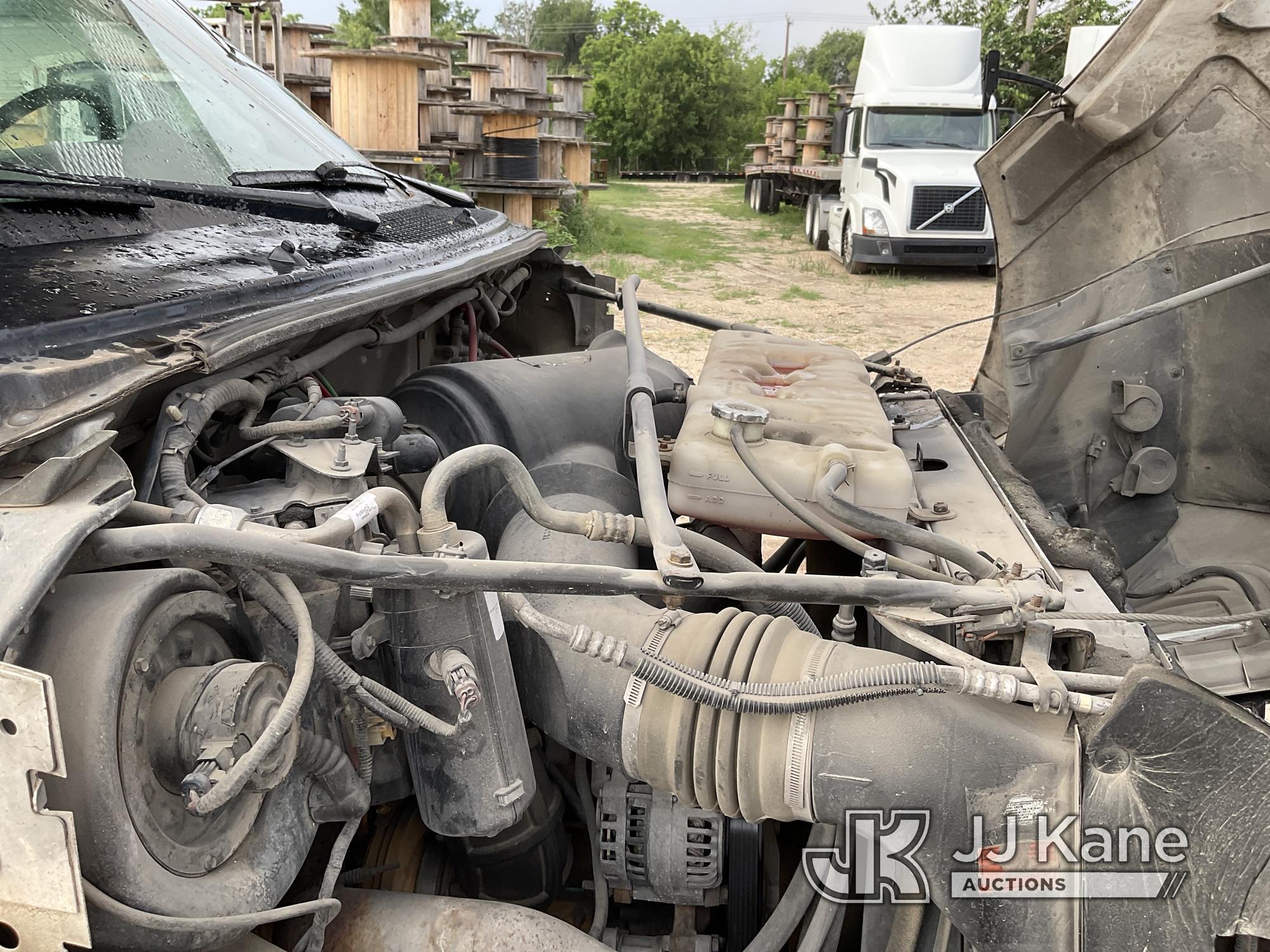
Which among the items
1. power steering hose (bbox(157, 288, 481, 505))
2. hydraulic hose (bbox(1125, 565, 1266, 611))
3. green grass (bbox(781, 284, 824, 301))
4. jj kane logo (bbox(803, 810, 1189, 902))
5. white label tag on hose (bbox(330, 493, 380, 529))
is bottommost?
green grass (bbox(781, 284, 824, 301))

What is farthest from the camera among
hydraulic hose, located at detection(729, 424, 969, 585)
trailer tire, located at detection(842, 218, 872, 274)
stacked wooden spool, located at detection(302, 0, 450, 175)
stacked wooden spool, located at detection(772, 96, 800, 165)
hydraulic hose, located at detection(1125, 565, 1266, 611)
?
stacked wooden spool, located at detection(772, 96, 800, 165)

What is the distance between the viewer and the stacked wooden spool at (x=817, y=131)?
17.8 meters

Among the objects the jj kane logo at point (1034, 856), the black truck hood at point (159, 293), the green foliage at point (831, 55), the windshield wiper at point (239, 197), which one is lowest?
the jj kane logo at point (1034, 856)

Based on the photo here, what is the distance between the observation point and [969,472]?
2225 mm

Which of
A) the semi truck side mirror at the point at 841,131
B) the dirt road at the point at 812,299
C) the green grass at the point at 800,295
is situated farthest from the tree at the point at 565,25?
the green grass at the point at 800,295

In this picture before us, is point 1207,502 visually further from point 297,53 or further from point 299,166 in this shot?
point 297,53

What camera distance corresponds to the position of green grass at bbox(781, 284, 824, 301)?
11.6 meters

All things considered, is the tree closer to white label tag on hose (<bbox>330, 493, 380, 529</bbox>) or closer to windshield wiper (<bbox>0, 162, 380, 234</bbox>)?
windshield wiper (<bbox>0, 162, 380, 234</bbox>)

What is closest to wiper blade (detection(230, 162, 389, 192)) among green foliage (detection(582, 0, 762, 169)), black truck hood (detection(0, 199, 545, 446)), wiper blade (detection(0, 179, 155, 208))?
black truck hood (detection(0, 199, 545, 446))

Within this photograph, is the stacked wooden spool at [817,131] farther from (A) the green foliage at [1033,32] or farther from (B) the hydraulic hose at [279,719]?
(B) the hydraulic hose at [279,719]

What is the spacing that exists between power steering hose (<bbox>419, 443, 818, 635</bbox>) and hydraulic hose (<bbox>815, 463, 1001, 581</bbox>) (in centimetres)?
17

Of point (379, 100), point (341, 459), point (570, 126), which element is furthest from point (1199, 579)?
point (570, 126)

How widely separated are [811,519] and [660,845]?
0.59 m

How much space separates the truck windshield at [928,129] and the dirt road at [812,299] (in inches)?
63.8
